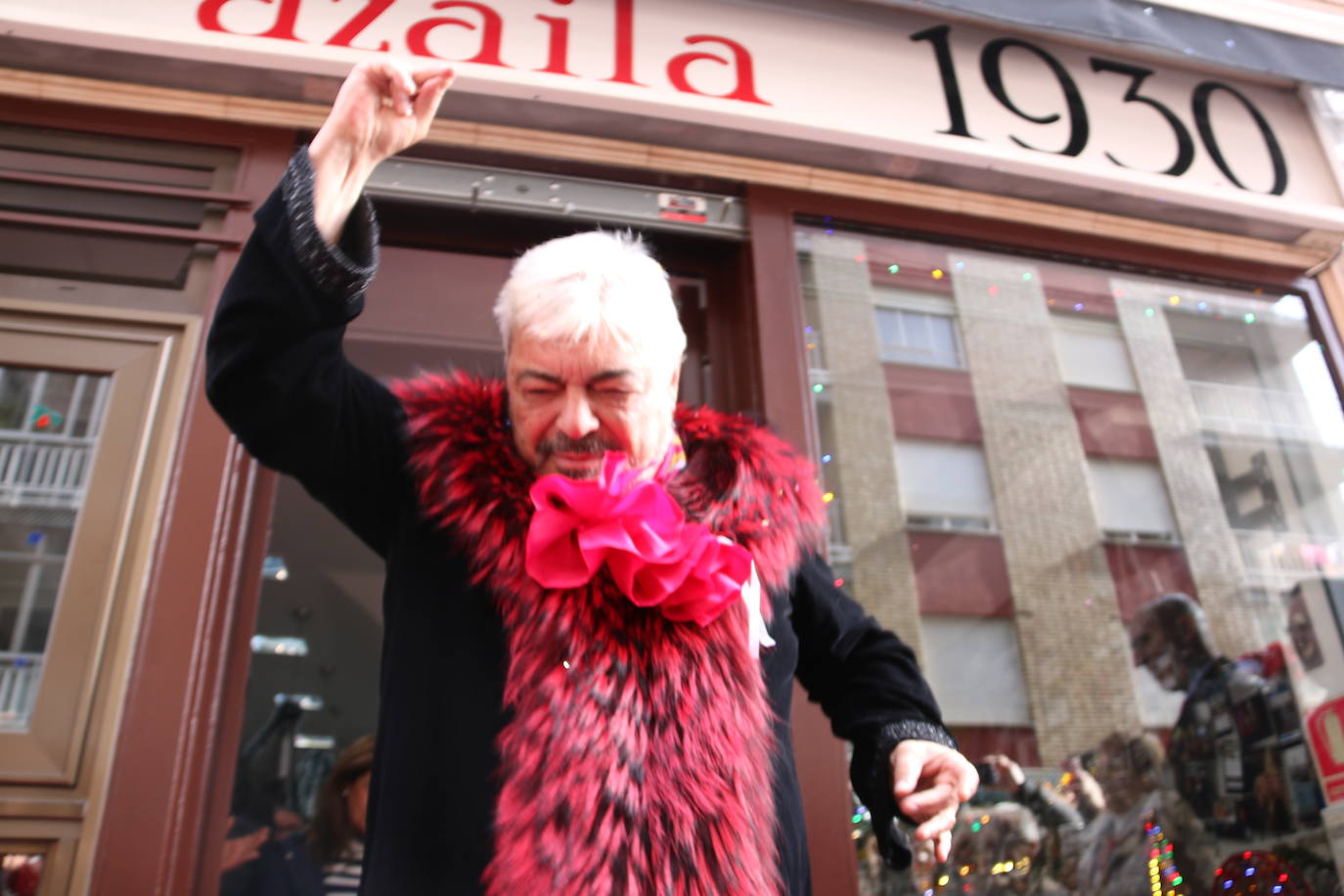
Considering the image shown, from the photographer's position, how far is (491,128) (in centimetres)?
241

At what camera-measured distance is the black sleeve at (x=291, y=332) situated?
1.14 meters

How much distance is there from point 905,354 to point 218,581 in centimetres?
205

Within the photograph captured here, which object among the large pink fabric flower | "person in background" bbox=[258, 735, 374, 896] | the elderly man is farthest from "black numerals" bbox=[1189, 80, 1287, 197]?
"person in background" bbox=[258, 735, 374, 896]

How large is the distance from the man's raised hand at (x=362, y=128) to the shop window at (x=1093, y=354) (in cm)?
237

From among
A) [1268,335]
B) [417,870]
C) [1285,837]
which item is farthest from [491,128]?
[1285,837]

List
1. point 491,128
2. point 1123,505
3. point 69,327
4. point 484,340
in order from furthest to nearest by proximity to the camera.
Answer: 1. point 1123,505
2. point 484,340
3. point 491,128
4. point 69,327

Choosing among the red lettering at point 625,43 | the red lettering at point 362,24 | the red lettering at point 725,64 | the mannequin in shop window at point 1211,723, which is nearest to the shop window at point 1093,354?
the mannequin in shop window at point 1211,723

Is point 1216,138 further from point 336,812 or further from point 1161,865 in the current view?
point 336,812

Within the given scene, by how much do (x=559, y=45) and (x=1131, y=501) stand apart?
236cm

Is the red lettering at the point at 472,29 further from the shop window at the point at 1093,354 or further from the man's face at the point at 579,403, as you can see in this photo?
the shop window at the point at 1093,354

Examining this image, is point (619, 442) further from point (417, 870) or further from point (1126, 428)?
point (1126, 428)

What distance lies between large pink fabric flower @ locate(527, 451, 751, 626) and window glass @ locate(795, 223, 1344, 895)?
4.26 ft

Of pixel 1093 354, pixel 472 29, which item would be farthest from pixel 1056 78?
pixel 472 29

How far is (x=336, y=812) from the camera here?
9.14ft
